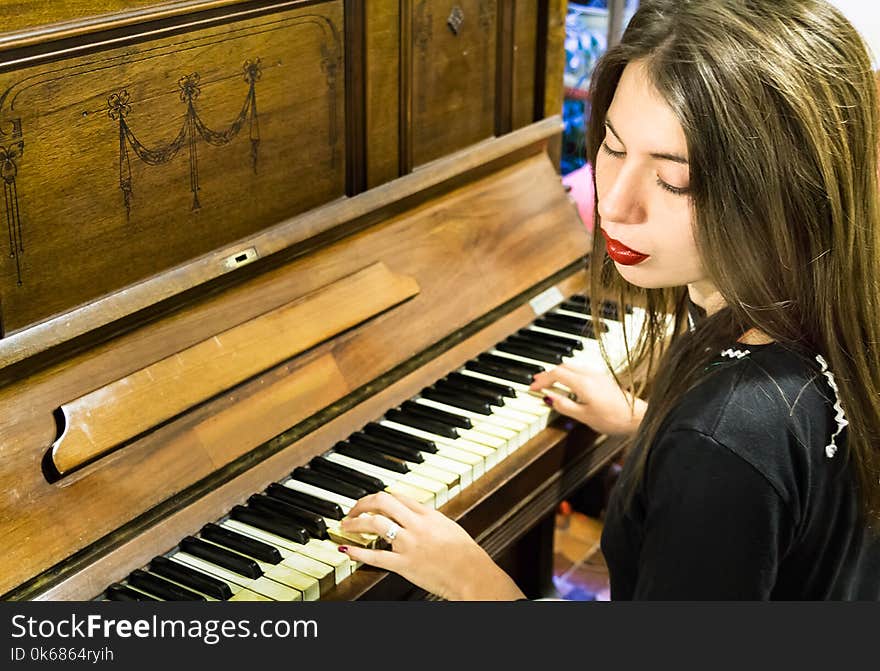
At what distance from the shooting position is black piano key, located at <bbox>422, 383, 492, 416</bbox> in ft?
7.55

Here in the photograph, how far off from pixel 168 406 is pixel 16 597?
39 centimetres

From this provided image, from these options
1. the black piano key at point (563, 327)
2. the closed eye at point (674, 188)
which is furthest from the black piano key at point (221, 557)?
the black piano key at point (563, 327)

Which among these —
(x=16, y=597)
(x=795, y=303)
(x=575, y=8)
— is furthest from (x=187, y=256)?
(x=575, y=8)

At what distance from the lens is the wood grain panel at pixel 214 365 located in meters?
1.84

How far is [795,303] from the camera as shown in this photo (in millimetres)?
1444

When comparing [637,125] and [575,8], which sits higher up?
[637,125]

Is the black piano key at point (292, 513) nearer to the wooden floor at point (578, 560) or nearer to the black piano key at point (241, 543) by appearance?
the black piano key at point (241, 543)

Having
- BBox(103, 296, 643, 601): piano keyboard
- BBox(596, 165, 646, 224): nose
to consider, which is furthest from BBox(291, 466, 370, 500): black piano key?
BBox(596, 165, 646, 224): nose

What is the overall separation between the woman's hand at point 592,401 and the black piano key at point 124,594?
91 cm

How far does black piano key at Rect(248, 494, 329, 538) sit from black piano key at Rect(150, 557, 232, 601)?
192 mm

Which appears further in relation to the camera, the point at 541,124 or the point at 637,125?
the point at 541,124

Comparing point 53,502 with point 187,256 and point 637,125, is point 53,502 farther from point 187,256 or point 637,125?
point 637,125

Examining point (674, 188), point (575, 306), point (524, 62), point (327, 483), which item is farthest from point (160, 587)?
point (524, 62)

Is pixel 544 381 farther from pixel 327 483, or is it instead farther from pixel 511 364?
pixel 327 483
